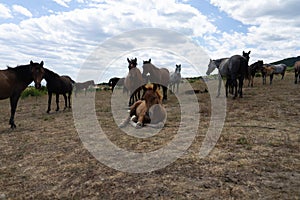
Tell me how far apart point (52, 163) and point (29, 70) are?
597 cm

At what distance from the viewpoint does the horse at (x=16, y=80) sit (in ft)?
30.6

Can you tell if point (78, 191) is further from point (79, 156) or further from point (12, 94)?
point (12, 94)

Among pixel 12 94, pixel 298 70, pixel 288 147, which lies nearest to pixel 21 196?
pixel 288 147

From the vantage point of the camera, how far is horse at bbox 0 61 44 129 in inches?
367

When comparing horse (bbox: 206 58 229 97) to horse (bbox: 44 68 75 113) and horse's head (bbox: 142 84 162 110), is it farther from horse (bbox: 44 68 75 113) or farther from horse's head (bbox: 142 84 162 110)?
horse (bbox: 44 68 75 113)

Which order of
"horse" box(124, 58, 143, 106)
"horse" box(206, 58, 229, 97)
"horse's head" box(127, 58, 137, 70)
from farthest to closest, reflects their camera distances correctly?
"horse" box(206, 58, 229, 97) → "horse's head" box(127, 58, 137, 70) → "horse" box(124, 58, 143, 106)

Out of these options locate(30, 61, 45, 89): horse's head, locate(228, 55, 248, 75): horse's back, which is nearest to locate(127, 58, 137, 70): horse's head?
locate(30, 61, 45, 89): horse's head

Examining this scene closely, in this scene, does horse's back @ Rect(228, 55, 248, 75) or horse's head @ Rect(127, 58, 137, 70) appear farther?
horse's head @ Rect(127, 58, 137, 70)

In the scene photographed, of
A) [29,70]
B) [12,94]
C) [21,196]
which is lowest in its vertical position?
[21,196]

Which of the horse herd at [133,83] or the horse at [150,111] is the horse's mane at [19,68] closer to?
the horse herd at [133,83]

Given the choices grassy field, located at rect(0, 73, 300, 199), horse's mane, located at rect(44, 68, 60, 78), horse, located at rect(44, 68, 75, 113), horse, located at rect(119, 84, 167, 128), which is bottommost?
grassy field, located at rect(0, 73, 300, 199)

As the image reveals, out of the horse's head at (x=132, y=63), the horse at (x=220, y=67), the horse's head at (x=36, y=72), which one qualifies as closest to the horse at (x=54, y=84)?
the horse's head at (x=36, y=72)

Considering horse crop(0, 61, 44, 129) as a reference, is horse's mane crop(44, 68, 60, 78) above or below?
above

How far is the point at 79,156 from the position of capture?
18.1ft
